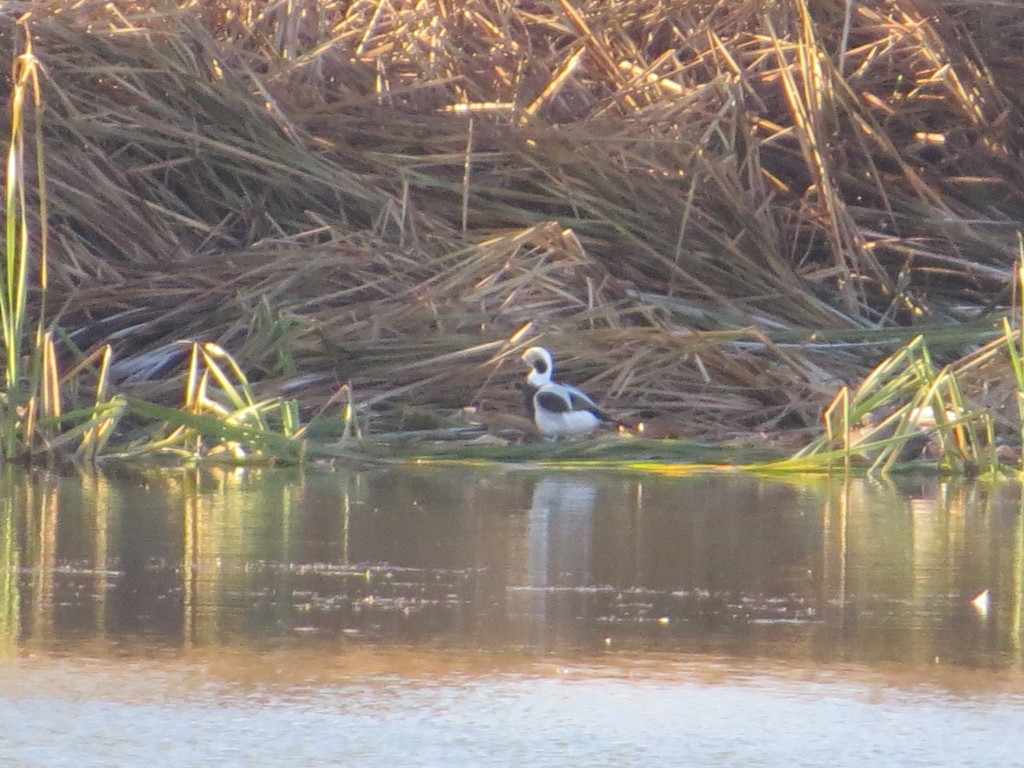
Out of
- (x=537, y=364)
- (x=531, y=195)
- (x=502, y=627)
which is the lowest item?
A: (x=502, y=627)

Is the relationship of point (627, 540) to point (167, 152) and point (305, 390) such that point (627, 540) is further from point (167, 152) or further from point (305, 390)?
point (167, 152)

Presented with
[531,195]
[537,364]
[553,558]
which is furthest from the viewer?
[531,195]

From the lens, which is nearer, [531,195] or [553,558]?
[553,558]

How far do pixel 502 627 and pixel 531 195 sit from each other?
19.8 ft

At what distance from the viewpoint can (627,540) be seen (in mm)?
5246

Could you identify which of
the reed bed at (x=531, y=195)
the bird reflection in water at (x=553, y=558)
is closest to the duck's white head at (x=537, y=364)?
the reed bed at (x=531, y=195)

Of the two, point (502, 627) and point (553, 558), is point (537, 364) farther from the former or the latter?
point (502, 627)

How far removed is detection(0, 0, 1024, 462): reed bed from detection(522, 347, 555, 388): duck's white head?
5.1 inches

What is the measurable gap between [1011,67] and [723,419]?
3.62 metres

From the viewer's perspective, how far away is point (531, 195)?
32.2 feet

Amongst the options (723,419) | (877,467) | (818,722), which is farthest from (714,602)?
(723,419)

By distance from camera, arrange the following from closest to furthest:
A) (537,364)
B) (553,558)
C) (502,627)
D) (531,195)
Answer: (502,627) → (553,558) → (537,364) → (531,195)

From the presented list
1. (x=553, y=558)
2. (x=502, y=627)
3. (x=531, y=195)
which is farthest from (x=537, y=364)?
(x=502, y=627)

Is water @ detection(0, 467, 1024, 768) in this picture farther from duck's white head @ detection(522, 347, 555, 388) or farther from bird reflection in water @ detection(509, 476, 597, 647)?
duck's white head @ detection(522, 347, 555, 388)
